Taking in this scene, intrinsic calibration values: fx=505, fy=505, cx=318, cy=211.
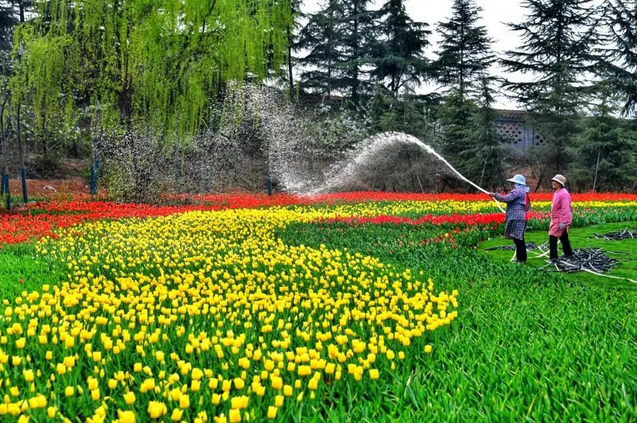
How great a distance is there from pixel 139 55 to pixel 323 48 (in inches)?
790

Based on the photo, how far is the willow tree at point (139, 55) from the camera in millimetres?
14477

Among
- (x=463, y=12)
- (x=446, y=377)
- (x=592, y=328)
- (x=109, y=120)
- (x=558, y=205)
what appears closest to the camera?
(x=446, y=377)

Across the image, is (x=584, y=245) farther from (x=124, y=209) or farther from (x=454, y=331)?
(x=124, y=209)

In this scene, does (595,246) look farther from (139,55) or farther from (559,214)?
(139,55)

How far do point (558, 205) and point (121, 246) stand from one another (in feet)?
21.1

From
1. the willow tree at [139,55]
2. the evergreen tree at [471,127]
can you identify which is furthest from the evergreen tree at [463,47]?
the willow tree at [139,55]

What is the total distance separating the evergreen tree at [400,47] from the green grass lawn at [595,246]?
2145 cm

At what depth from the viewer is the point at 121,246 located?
765 centimetres

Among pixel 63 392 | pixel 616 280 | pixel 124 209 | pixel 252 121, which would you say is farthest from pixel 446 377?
pixel 252 121

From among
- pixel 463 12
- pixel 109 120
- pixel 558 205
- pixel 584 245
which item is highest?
pixel 463 12

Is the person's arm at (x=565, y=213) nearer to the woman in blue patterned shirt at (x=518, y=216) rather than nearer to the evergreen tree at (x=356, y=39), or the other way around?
the woman in blue patterned shirt at (x=518, y=216)

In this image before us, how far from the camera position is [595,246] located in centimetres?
849

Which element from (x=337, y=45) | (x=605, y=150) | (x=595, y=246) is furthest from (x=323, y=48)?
(x=595, y=246)

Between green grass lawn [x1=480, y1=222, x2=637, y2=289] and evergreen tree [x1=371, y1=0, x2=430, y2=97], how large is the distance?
21446 millimetres
